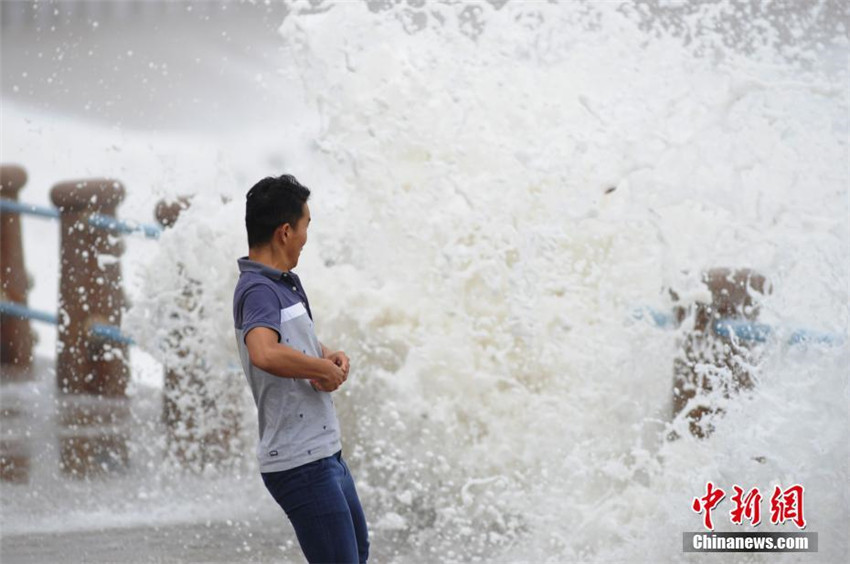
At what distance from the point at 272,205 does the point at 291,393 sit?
1.08 feet

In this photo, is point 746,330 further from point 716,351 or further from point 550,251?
point 550,251

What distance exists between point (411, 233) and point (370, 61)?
693mm

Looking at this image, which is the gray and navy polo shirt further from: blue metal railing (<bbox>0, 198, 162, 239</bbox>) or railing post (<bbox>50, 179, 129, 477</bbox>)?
railing post (<bbox>50, 179, 129, 477</bbox>)

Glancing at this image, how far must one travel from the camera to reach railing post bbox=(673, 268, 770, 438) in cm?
364

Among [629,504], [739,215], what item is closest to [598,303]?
[739,215]

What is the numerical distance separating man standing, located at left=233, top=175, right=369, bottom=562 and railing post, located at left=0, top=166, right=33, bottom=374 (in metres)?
4.78

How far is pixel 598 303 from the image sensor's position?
4.05 m

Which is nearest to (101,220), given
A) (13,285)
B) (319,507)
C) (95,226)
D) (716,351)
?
(95,226)

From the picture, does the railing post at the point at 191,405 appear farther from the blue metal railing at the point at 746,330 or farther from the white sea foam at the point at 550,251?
the blue metal railing at the point at 746,330

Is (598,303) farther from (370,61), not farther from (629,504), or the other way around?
(370,61)

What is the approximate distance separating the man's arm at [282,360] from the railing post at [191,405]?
8.21 ft

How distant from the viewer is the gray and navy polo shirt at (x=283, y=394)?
81.6 inches

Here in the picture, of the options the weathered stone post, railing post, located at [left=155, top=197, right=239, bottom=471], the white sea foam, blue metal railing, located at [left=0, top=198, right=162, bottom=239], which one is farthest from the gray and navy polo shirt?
the weathered stone post

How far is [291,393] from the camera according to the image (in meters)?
2.08
